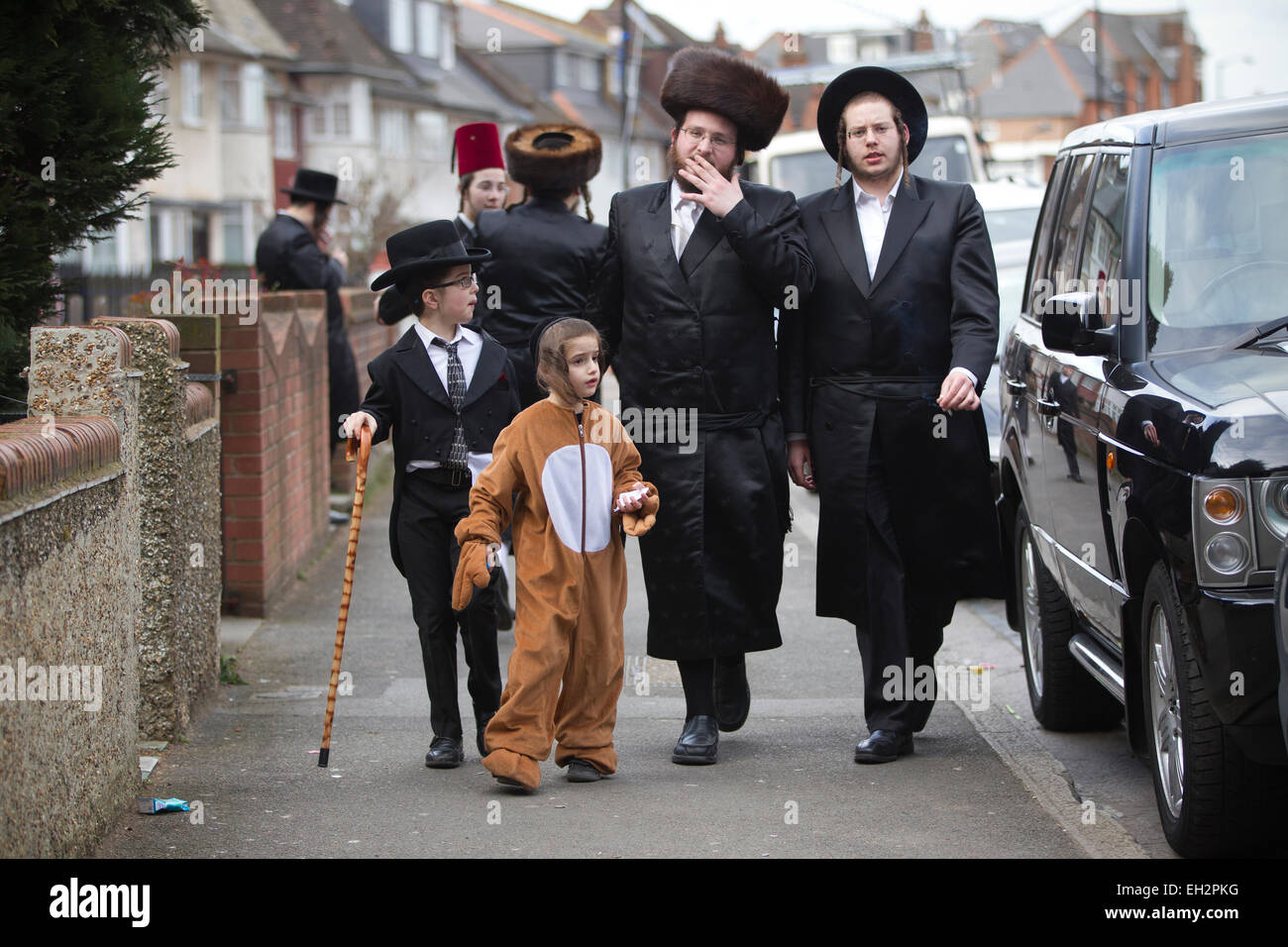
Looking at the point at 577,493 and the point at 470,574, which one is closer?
the point at 470,574

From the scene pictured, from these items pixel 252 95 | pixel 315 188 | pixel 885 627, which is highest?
pixel 252 95

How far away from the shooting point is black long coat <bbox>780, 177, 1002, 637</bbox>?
5855 millimetres

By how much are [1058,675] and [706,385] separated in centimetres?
167

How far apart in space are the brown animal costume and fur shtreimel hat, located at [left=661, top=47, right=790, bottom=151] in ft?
3.56

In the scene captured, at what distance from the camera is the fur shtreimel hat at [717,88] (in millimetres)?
5824

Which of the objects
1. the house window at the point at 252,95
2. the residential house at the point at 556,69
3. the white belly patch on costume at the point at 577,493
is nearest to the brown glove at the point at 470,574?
the white belly patch on costume at the point at 577,493

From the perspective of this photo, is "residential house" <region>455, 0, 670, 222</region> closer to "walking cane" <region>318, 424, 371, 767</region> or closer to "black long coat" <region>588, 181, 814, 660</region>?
"black long coat" <region>588, 181, 814, 660</region>

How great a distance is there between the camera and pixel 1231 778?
14.4ft

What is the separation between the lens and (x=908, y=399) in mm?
5852

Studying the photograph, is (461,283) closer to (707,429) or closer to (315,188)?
(707,429)

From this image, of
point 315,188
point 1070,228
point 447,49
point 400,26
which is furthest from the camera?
point 447,49

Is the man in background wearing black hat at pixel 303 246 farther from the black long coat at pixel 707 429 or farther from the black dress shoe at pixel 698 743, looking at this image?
the black dress shoe at pixel 698 743

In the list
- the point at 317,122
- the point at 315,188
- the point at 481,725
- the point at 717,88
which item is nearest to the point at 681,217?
the point at 717,88

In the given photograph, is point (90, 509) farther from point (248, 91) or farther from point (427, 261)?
point (248, 91)
